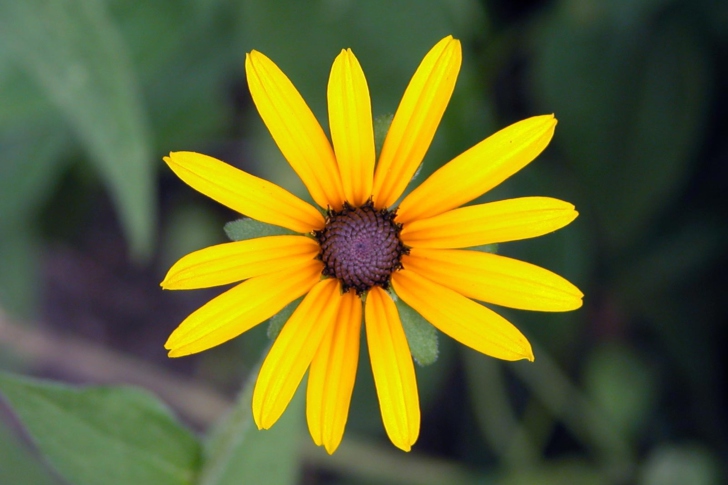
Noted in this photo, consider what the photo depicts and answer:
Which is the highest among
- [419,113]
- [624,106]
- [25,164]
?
[624,106]

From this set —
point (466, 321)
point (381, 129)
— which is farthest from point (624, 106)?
point (466, 321)

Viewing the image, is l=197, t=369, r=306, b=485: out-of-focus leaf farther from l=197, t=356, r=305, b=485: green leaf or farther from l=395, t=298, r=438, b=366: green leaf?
l=395, t=298, r=438, b=366: green leaf

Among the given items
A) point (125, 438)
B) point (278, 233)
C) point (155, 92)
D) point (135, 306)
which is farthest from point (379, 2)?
point (135, 306)

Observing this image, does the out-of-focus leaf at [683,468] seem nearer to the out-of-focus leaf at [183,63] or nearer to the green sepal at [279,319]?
the green sepal at [279,319]

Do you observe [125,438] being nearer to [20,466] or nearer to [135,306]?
[20,466]

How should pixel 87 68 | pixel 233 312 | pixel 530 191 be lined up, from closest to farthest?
pixel 233 312 → pixel 87 68 → pixel 530 191

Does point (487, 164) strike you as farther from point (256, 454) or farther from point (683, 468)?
point (683, 468)

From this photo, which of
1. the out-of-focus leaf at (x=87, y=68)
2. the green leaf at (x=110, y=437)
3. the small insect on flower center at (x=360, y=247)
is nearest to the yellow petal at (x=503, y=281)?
the small insect on flower center at (x=360, y=247)
